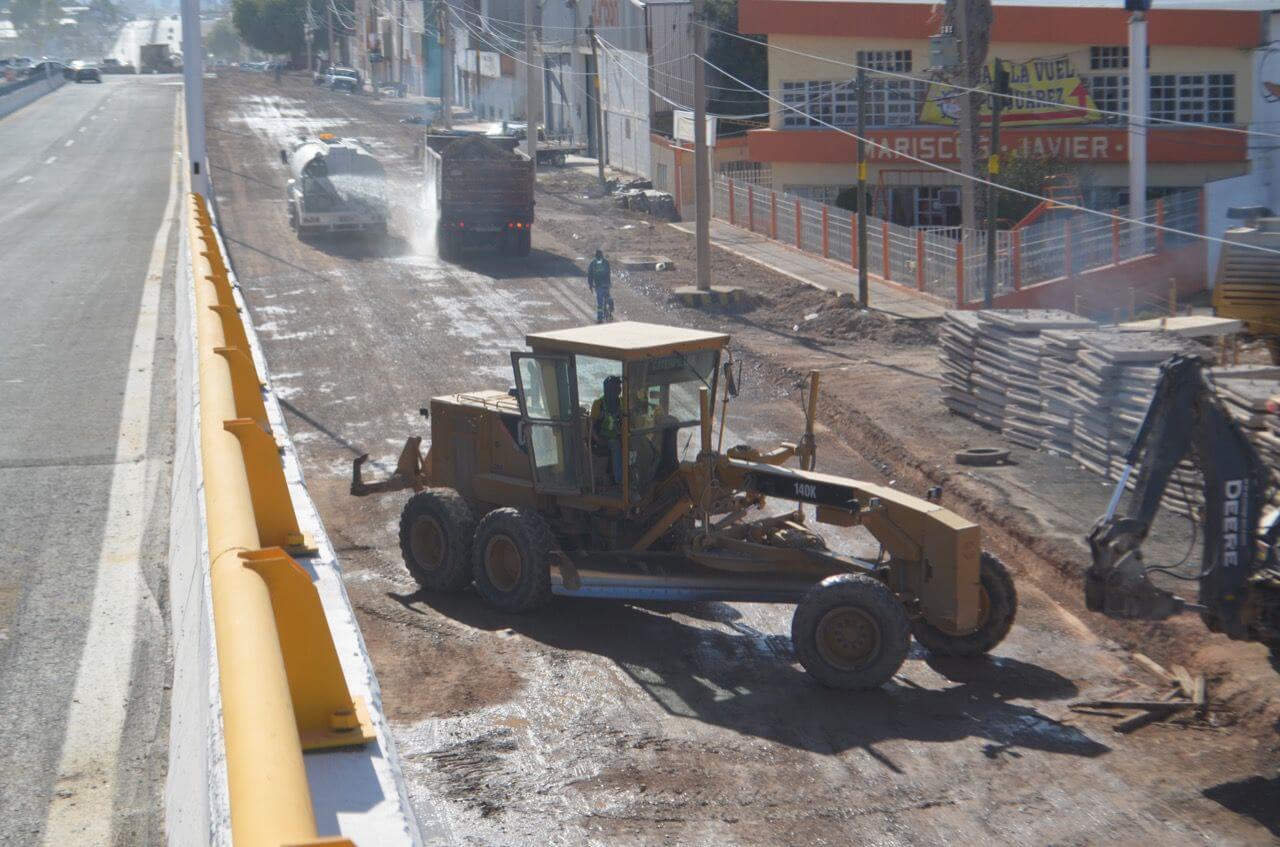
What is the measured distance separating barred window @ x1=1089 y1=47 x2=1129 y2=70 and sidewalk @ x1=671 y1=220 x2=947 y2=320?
11112 millimetres

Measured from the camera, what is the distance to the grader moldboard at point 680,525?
404 inches

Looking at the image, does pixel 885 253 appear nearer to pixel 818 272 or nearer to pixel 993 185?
pixel 818 272

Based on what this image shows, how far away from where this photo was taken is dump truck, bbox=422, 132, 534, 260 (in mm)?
32281

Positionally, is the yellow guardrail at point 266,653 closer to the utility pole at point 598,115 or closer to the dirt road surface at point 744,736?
the dirt road surface at point 744,736

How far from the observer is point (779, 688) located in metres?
10.4

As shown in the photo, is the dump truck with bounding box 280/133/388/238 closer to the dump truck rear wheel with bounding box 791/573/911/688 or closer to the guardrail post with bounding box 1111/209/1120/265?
the guardrail post with bounding box 1111/209/1120/265

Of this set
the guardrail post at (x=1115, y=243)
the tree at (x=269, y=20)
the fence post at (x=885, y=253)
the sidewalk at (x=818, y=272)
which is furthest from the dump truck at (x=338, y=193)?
the tree at (x=269, y=20)

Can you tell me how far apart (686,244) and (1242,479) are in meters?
26.6

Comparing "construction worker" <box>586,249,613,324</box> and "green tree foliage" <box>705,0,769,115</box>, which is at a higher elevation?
"green tree foliage" <box>705,0,769,115</box>

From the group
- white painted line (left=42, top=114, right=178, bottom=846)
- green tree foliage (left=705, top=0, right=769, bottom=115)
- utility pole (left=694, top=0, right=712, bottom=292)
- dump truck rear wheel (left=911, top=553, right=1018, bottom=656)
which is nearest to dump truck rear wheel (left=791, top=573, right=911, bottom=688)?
dump truck rear wheel (left=911, top=553, right=1018, bottom=656)

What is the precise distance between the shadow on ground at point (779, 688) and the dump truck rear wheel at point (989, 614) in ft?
0.52

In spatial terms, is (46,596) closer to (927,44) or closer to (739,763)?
(739,763)

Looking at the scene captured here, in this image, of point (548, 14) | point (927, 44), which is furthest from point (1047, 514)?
point (548, 14)

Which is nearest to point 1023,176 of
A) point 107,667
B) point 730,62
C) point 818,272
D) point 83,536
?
point 818,272
